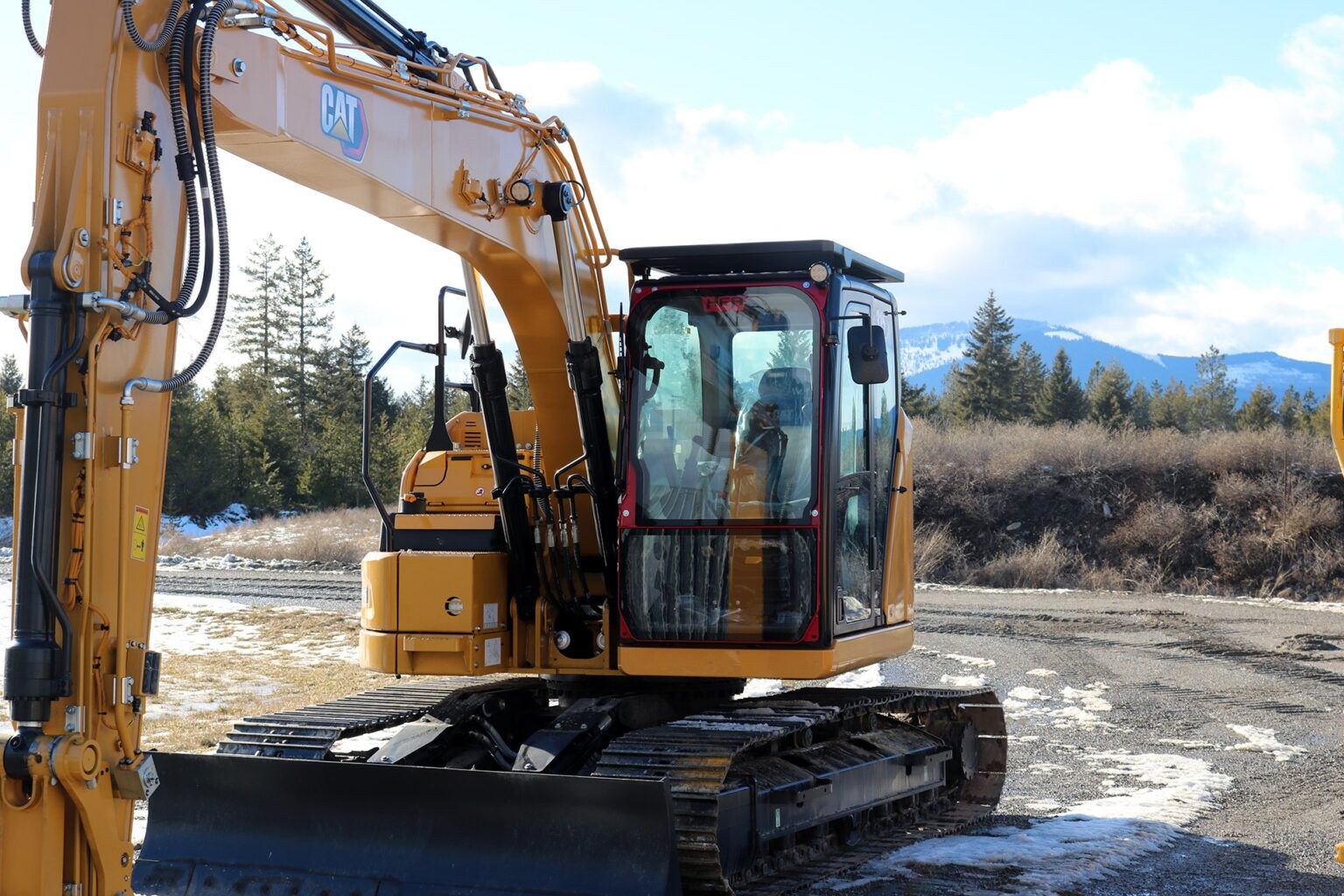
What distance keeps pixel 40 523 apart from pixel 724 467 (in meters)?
3.14

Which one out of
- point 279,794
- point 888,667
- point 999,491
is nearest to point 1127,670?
point 888,667

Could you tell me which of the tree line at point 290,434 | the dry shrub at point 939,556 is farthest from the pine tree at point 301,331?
the dry shrub at point 939,556

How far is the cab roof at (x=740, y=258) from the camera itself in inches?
269

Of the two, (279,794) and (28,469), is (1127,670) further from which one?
(28,469)

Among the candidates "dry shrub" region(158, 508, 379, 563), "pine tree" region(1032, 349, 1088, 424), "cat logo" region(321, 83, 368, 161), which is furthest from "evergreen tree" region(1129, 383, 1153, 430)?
"cat logo" region(321, 83, 368, 161)

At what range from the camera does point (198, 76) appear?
4.78 meters

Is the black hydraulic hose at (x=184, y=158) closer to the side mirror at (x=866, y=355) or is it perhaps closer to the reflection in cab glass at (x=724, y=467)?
the reflection in cab glass at (x=724, y=467)

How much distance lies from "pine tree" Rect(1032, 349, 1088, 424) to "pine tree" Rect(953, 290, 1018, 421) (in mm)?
1965

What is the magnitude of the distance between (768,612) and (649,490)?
0.79m

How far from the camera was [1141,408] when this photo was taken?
64.9 meters

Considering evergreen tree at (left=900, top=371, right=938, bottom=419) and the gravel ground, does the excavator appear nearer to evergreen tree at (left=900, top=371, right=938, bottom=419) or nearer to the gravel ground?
the gravel ground

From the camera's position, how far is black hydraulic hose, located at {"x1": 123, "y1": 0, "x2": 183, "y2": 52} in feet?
14.9

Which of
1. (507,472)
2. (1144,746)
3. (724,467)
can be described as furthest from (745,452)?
(1144,746)

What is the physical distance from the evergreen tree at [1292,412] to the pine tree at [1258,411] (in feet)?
1.39
